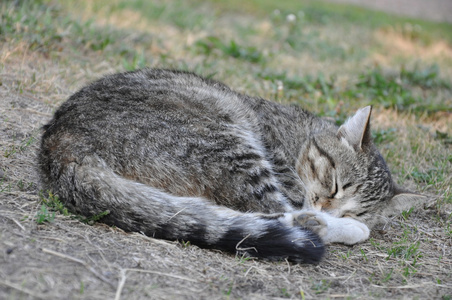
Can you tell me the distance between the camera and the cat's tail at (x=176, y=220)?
2.60m

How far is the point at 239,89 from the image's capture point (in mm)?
5586

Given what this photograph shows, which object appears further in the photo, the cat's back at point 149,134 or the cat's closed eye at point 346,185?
the cat's closed eye at point 346,185

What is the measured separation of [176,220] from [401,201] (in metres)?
1.82

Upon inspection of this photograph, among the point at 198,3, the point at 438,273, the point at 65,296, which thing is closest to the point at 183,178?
the point at 65,296

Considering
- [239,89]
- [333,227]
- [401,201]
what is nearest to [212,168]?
[333,227]

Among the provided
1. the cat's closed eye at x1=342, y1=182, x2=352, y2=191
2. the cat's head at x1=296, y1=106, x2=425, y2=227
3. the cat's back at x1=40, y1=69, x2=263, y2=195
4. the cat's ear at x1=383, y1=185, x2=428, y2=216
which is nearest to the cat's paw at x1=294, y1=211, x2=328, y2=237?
the cat's head at x1=296, y1=106, x2=425, y2=227

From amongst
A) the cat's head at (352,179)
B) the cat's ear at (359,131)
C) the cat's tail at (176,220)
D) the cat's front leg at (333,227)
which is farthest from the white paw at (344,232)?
the cat's ear at (359,131)

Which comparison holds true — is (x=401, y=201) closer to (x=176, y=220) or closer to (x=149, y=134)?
(x=176, y=220)

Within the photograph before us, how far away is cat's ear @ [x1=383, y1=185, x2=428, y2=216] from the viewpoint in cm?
341

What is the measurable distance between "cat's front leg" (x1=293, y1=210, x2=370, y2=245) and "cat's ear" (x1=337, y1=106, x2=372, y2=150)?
616 mm

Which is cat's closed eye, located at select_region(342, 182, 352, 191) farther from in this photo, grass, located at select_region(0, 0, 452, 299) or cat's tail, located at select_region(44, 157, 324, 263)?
cat's tail, located at select_region(44, 157, 324, 263)

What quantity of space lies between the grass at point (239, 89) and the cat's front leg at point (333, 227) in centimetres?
8

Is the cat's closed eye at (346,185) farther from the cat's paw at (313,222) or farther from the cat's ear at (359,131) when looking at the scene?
the cat's paw at (313,222)

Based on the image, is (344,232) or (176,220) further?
(344,232)
